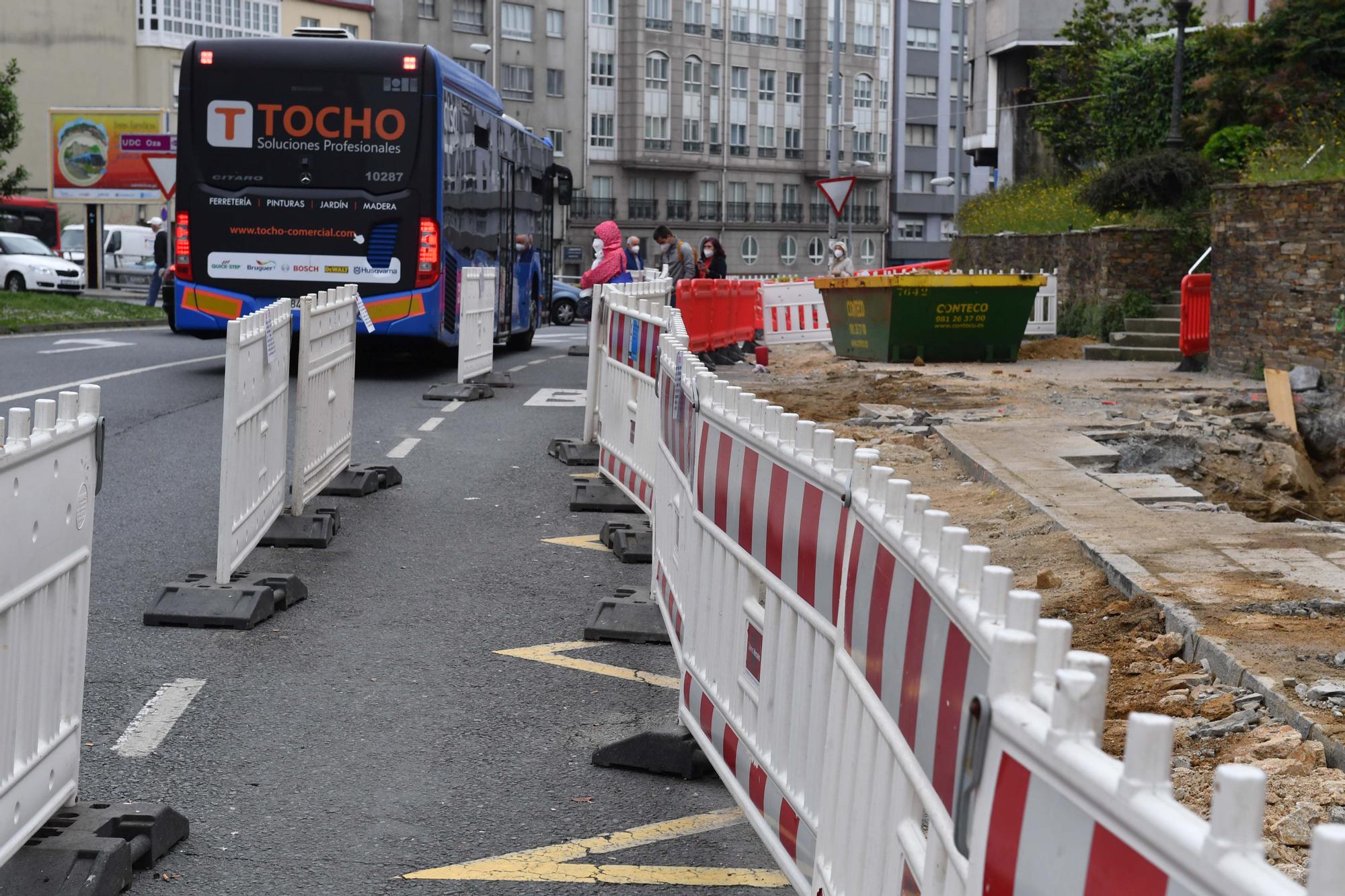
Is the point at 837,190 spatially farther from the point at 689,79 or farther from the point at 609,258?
the point at 689,79

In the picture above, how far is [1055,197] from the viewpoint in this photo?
114 feet

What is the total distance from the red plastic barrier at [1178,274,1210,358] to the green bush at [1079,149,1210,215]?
210 inches

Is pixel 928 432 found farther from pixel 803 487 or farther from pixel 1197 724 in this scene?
pixel 803 487

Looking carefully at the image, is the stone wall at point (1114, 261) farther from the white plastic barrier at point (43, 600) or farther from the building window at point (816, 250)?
the building window at point (816, 250)

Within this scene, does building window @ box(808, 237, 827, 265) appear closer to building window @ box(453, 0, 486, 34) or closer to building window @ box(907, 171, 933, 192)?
building window @ box(907, 171, 933, 192)

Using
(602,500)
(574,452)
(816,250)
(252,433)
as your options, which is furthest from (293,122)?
(816,250)

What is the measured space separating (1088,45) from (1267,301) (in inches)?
1048

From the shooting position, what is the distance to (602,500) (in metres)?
11.0

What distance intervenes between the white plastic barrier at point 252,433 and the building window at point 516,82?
79106 mm

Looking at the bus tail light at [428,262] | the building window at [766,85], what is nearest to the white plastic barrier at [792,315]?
the bus tail light at [428,262]

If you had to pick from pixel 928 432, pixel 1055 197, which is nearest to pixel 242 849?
pixel 928 432

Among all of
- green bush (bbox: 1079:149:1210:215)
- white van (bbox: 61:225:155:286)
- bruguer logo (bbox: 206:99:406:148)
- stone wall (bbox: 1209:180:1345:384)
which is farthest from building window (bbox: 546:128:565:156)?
bruguer logo (bbox: 206:99:406:148)

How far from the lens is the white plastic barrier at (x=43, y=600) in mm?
3975

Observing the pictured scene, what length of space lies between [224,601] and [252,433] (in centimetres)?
101
